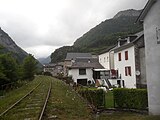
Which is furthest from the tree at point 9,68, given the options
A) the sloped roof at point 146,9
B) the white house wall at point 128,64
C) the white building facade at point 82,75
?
the white building facade at point 82,75

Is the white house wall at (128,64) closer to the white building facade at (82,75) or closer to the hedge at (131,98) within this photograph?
the white building facade at (82,75)

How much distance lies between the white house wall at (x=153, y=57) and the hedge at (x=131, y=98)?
1.52 meters

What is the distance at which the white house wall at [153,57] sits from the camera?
12641 millimetres

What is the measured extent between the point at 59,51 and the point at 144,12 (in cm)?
12950

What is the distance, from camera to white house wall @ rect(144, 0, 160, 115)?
12.6 meters

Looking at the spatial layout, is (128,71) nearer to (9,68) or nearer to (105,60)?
(105,60)

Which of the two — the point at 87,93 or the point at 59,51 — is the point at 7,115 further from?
the point at 59,51

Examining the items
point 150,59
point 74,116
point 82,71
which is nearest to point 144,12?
point 150,59

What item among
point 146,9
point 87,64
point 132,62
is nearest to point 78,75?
point 87,64

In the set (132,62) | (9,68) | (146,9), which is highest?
(146,9)

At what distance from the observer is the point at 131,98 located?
50.3ft

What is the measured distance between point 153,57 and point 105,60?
36.4 m

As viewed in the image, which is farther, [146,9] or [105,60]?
[105,60]

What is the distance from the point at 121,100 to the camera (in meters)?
15.7
